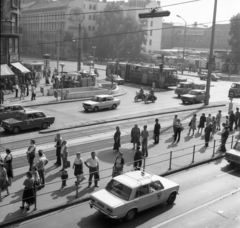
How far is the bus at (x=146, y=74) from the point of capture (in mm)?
47125

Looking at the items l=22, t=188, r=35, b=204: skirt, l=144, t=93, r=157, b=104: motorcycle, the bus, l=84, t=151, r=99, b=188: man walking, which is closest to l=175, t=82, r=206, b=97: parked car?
the bus

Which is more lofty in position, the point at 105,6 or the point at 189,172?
the point at 105,6

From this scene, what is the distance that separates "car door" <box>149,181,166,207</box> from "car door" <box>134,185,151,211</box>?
20cm

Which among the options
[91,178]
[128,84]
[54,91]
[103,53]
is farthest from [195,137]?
[103,53]

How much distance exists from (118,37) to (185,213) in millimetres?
100089

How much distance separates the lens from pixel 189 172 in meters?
15.1

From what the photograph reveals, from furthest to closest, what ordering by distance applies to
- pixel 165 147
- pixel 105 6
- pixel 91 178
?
1. pixel 105 6
2. pixel 165 147
3. pixel 91 178

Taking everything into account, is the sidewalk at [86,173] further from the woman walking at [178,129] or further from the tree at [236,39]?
the tree at [236,39]

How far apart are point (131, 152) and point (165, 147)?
7.31ft

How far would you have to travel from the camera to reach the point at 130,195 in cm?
1024

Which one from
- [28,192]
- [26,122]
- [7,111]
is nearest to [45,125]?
[26,122]

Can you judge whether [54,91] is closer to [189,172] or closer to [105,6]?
[189,172]

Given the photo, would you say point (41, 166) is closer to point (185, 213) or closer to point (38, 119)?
point (185, 213)

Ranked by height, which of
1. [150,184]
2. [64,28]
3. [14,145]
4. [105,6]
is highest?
[105,6]
